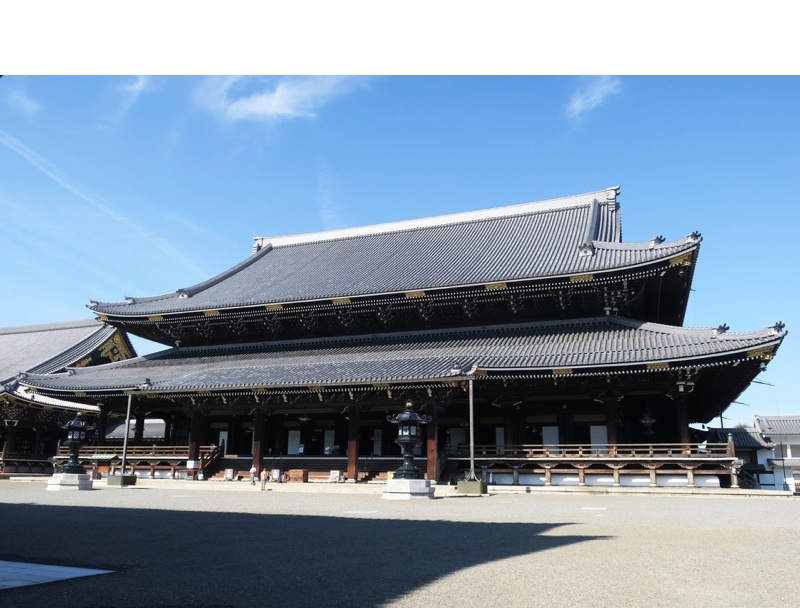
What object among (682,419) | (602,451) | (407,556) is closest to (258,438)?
(602,451)

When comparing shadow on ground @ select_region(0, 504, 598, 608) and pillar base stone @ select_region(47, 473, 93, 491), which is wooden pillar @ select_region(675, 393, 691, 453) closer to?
shadow on ground @ select_region(0, 504, 598, 608)

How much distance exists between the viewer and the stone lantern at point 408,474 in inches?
709

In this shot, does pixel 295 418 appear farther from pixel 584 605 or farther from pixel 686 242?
pixel 584 605

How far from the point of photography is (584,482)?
2273 centimetres

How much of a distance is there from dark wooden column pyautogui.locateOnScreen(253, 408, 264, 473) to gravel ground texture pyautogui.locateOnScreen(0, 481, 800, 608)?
12.3 meters

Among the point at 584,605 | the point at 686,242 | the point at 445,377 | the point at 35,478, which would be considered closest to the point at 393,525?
the point at 584,605

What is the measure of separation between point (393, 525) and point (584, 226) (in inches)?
971

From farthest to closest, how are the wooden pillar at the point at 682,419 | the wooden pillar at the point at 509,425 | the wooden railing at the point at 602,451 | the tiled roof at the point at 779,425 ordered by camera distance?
1. the tiled roof at the point at 779,425
2. the wooden pillar at the point at 509,425
3. the wooden pillar at the point at 682,419
4. the wooden railing at the point at 602,451

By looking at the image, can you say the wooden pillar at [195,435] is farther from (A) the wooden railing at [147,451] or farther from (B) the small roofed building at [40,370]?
(B) the small roofed building at [40,370]

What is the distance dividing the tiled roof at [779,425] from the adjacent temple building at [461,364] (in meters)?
33.5

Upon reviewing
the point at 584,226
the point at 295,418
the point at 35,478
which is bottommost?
the point at 35,478

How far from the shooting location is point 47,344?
146ft

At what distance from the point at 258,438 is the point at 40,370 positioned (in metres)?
19.3

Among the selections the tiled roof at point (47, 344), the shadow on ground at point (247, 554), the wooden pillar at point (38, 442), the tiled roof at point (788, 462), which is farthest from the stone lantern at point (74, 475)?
the tiled roof at point (788, 462)
